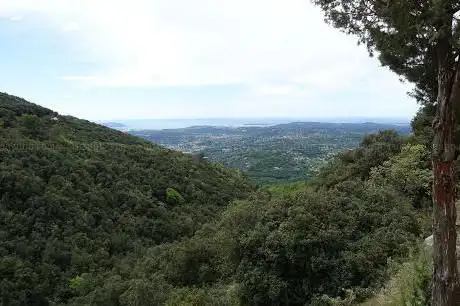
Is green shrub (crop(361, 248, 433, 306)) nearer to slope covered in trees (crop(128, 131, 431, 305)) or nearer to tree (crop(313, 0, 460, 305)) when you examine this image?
tree (crop(313, 0, 460, 305))

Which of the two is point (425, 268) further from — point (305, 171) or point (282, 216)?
point (305, 171)

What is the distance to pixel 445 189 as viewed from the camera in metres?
5.26

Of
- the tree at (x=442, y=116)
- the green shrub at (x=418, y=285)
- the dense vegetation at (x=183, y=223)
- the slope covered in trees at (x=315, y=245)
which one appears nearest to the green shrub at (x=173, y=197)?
the dense vegetation at (x=183, y=223)

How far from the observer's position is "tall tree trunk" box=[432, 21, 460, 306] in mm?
5254

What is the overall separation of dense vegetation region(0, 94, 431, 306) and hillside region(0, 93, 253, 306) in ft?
0.33

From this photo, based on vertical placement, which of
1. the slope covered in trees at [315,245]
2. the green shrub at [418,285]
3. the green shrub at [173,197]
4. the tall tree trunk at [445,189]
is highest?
the tall tree trunk at [445,189]

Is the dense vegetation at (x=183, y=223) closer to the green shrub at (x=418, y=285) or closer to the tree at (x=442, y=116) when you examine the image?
the green shrub at (x=418, y=285)

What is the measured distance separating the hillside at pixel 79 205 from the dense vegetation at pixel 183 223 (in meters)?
0.10

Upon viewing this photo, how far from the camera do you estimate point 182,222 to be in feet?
116

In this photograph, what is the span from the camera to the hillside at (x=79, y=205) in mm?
26172

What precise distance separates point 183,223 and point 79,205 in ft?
26.4

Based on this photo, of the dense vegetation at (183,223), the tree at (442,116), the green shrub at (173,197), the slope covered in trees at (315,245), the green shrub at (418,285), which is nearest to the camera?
the tree at (442,116)

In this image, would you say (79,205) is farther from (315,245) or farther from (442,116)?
(442,116)


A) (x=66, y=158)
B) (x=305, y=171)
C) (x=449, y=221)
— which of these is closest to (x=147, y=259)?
(x=66, y=158)
